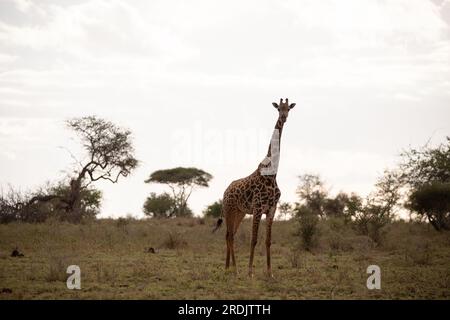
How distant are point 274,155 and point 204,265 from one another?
3.48 meters

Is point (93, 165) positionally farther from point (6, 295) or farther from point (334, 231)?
point (6, 295)

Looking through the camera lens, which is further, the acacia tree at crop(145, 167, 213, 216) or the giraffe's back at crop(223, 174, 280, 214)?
the acacia tree at crop(145, 167, 213, 216)

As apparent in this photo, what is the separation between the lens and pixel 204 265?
13.3m

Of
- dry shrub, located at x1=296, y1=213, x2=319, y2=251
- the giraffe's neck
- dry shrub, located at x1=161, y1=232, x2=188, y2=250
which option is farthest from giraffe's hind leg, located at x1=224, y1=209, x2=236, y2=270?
dry shrub, located at x1=296, y1=213, x2=319, y2=251

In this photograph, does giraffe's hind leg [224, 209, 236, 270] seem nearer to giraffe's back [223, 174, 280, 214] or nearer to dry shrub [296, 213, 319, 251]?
giraffe's back [223, 174, 280, 214]

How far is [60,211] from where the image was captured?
2806 cm

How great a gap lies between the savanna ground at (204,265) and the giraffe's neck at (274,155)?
7.21ft

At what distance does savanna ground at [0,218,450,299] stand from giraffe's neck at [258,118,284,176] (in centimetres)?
220

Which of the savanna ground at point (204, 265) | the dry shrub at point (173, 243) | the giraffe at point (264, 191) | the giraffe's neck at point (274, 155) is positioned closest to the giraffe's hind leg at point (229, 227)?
the giraffe at point (264, 191)

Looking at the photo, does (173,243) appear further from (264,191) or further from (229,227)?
(264,191)

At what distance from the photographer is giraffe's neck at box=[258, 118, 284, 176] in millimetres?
11531
